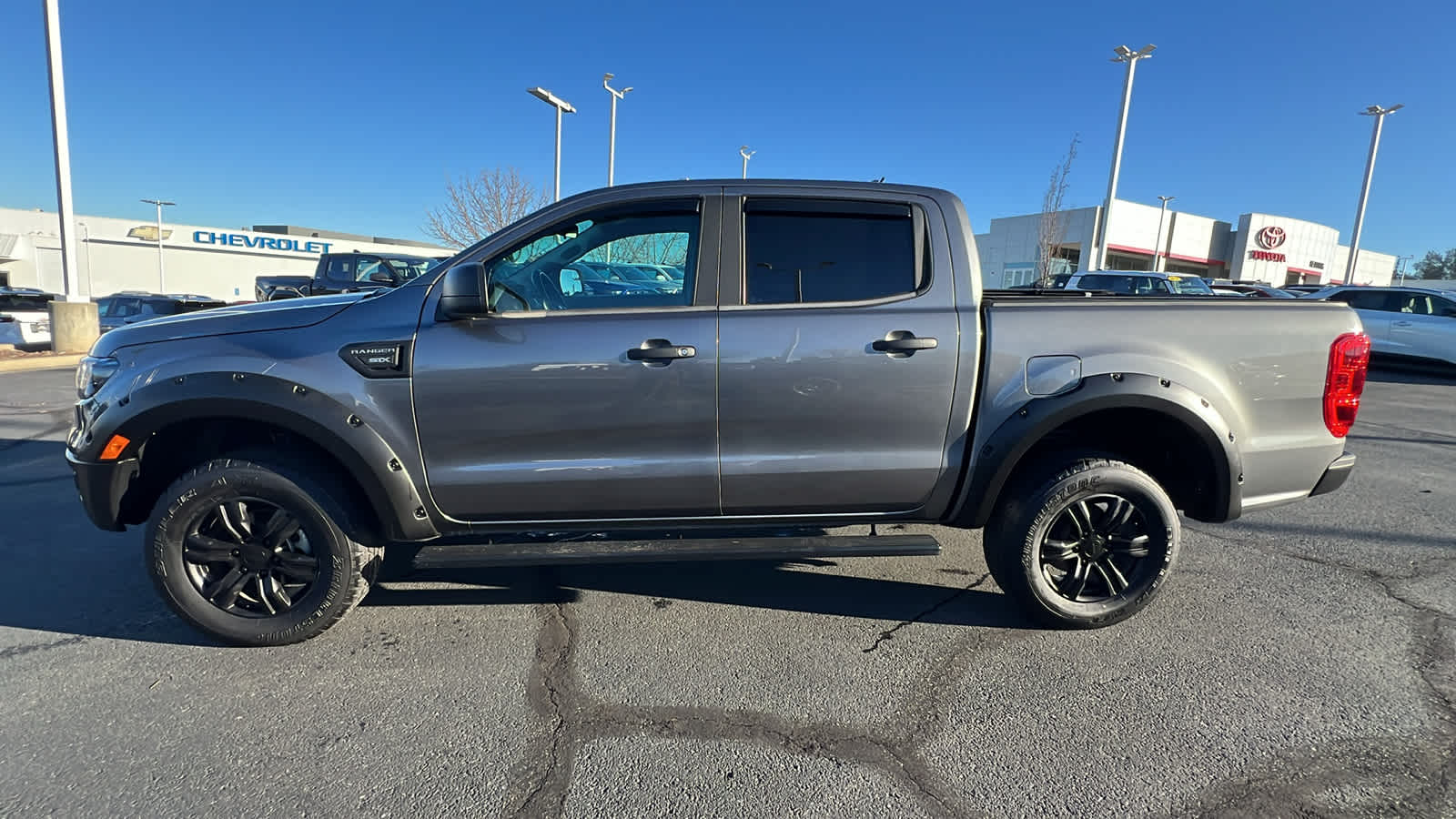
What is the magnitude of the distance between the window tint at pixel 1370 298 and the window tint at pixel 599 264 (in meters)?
15.8

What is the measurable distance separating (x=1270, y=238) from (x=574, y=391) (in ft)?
165

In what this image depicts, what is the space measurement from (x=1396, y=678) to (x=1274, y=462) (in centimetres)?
93

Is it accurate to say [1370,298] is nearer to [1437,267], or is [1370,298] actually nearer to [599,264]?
[599,264]

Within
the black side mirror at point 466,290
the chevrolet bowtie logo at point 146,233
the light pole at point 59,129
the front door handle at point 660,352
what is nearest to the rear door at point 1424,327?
the front door handle at point 660,352

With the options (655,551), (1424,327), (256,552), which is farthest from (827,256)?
(1424,327)

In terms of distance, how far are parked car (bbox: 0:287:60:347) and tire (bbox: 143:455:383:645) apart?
15196 mm

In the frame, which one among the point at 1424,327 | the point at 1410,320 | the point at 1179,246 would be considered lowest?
the point at 1424,327

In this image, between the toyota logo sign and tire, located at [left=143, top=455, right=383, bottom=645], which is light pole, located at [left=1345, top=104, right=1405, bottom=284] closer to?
the toyota logo sign


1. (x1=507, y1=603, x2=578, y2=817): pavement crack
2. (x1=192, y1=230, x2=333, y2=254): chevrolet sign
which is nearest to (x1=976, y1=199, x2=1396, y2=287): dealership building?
(x1=507, y1=603, x2=578, y2=817): pavement crack

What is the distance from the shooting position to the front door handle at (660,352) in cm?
292

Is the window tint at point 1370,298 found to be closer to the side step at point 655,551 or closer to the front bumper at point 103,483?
the side step at point 655,551

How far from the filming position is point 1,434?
6.88m

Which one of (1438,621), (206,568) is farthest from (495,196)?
(1438,621)

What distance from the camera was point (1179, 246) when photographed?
40.7 meters
